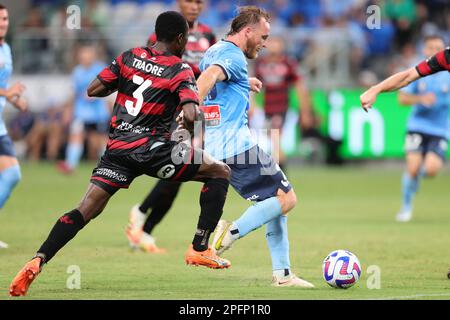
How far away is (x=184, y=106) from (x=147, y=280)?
1.95 m

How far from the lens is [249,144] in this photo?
8.50m

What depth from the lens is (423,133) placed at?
15.0m

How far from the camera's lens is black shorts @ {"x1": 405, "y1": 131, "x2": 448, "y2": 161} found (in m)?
14.9

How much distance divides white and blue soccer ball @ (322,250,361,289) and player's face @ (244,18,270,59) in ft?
6.34

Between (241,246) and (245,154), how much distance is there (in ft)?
11.2

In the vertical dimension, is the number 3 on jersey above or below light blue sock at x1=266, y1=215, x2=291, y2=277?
above

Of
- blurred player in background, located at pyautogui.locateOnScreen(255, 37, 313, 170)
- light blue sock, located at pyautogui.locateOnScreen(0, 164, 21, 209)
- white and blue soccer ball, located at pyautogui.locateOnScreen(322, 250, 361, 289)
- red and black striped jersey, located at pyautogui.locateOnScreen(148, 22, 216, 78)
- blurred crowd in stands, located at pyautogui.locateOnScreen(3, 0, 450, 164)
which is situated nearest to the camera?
white and blue soccer ball, located at pyautogui.locateOnScreen(322, 250, 361, 289)

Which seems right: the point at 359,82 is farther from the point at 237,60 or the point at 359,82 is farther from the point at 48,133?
the point at 237,60

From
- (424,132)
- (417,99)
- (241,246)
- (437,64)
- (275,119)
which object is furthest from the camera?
(275,119)

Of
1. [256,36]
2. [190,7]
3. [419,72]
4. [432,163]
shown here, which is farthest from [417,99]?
[256,36]

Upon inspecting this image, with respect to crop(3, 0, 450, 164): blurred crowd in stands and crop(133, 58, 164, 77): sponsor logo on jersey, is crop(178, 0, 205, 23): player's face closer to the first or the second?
→ crop(133, 58, 164, 77): sponsor logo on jersey

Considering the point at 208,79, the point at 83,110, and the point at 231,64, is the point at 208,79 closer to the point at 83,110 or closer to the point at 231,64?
the point at 231,64

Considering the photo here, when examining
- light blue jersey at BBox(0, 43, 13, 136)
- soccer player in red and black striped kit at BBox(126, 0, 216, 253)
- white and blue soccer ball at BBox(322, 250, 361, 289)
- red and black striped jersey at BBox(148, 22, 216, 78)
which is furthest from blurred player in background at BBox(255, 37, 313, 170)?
white and blue soccer ball at BBox(322, 250, 361, 289)
